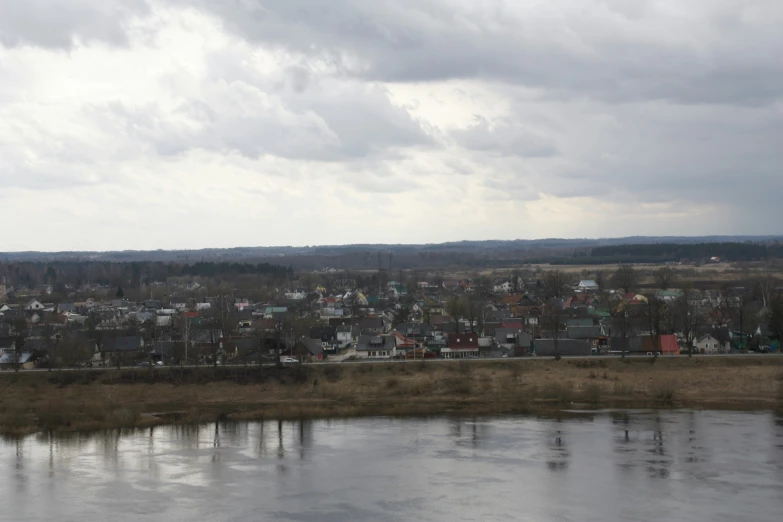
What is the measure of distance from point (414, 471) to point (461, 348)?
17.3m

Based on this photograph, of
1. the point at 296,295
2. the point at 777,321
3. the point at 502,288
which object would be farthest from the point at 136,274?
the point at 777,321

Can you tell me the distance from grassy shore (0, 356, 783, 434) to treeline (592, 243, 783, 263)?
98945mm

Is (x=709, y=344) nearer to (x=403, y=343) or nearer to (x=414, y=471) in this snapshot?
(x=403, y=343)

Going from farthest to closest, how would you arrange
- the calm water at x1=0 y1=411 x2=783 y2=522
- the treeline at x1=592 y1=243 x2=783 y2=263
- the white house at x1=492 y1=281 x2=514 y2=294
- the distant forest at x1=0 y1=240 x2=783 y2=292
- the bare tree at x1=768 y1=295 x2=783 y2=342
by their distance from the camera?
the treeline at x1=592 y1=243 x2=783 y2=263, the distant forest at x1=0 y1=240 x2=783 y2=292, the white house at x1=492 y1=281 x2=514 y2=294, the bare tree at x1=768 y1=295 x2=783 y2=342, the calm water at x1=0 y1=411 x2=783 y2=522

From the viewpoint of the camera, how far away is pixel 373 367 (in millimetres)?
31766

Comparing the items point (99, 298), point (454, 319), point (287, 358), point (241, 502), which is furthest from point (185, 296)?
point (241, 502)

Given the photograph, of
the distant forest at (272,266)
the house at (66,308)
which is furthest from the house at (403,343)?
the distant forest at (272,266)

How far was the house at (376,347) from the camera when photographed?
36.1 m

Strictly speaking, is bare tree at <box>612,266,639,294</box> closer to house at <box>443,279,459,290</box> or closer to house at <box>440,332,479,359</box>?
house at <box>443,279,459,290</box>

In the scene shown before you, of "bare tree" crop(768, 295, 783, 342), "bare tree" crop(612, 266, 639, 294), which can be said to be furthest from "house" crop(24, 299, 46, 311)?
"bare tree" crop(768, 295, 783, 342)

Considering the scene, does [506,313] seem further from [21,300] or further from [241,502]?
[21,300]

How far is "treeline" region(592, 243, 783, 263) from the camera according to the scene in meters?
125

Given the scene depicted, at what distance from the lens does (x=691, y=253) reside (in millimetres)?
132375

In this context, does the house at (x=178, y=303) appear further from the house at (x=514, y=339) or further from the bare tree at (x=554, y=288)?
the house at (x=514, y=339)
